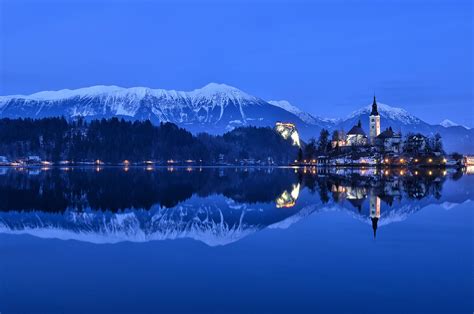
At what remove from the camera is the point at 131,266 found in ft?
55.0

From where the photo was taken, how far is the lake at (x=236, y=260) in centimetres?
1304

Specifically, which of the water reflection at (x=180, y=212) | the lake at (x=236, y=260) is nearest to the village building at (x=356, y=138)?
the water reflection at (x=180, y=212)

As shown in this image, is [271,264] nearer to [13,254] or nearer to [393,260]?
[393,260]

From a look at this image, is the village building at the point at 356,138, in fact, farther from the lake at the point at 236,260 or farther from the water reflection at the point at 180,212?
the lake at the point at 236,260

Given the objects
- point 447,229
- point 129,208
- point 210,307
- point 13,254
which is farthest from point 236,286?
point 129,208

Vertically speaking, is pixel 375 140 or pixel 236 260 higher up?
pixel 375 140

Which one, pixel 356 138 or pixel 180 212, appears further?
pixel 356 138

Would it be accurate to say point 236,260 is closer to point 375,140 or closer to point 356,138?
point 375,140

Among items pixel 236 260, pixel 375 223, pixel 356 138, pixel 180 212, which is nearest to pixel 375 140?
pixel 356 138

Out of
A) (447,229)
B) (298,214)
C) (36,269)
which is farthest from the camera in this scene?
(298,214)

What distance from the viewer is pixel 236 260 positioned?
1781 cm

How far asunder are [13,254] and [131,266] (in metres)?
4.92

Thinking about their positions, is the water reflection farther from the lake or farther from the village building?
the village building

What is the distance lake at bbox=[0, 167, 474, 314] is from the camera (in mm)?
13039
